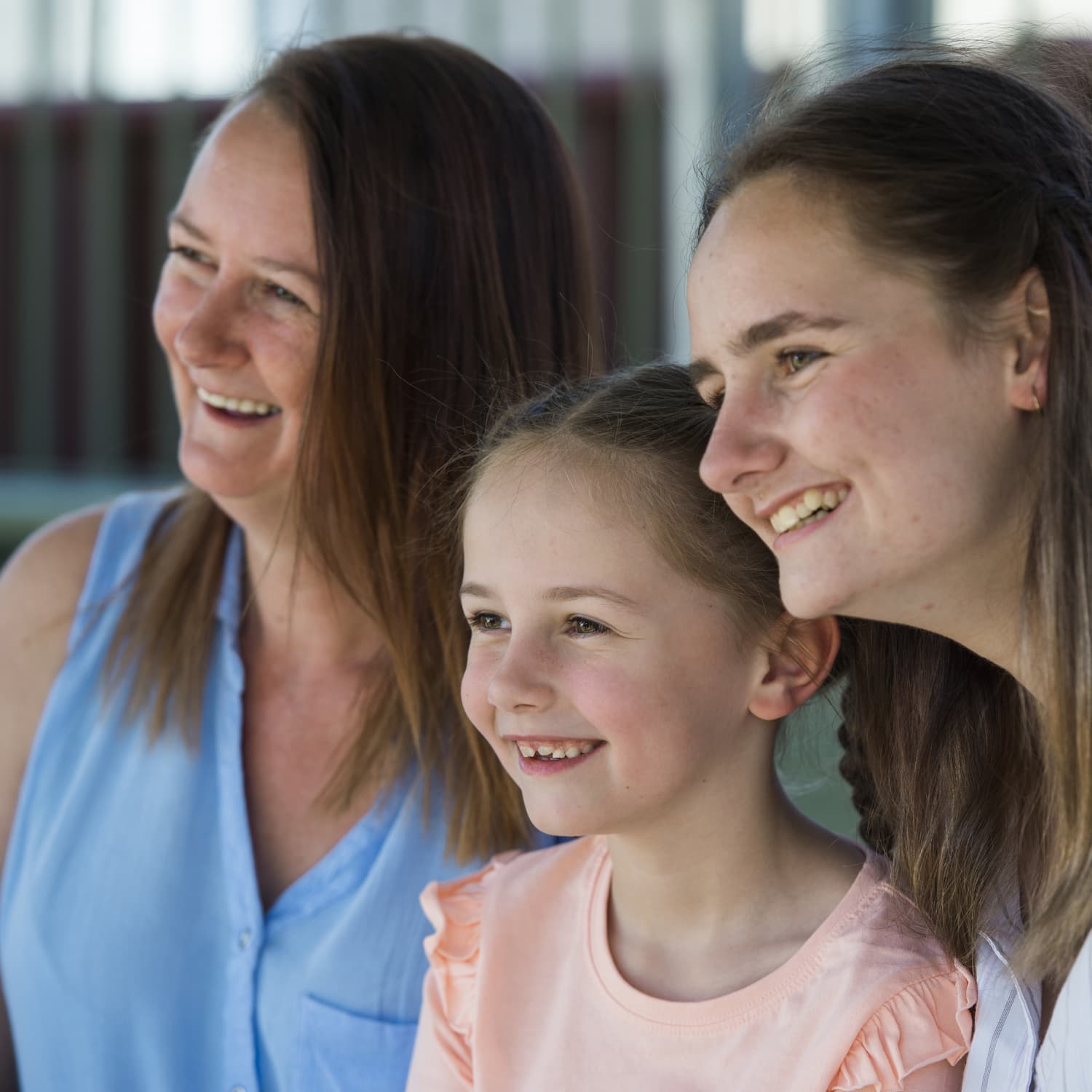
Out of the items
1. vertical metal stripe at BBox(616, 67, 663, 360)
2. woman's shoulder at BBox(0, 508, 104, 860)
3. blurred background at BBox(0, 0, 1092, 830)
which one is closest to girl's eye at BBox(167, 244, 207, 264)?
woman's shoulder at BBox(0, 508, 104, 860)

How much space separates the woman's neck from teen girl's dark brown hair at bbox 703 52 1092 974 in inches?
4.0

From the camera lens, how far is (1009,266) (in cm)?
98

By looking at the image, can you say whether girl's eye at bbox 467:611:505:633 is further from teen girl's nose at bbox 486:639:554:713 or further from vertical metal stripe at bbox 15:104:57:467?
vertical metal stripe at bbox 15:104:57:467

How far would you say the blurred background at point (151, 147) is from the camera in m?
3.68

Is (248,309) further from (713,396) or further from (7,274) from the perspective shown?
(7,274)

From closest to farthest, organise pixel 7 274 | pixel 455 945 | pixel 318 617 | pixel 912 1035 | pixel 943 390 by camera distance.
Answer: pixel 943 390
pixel 912 1035
pixel 455 945
pixel 318 617
pixel 7 274

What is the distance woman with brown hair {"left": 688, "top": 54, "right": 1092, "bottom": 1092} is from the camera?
0.97 meters

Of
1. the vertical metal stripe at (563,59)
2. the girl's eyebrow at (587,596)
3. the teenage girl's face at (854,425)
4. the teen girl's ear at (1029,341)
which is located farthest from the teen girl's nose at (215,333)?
the vertical metal stripe at (563,59)

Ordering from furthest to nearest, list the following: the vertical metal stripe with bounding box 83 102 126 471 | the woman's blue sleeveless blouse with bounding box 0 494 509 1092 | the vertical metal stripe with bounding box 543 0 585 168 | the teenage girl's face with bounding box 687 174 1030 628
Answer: the vertical metal stripe with bounding box 83 102 126 471, the vertical metal stripe with bounding box 543 0 585 168, the woman's blue sleeveless blouse with bounding box 0 494 509 1092, the teenage girl's face with bounding box 687 174 1030 628

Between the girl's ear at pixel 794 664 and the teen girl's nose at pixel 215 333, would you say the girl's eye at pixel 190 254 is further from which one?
the girl's ear at pixel 794 664

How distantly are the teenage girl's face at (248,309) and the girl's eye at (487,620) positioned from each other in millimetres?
333

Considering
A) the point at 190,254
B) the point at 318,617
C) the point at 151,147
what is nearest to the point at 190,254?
the point at 190,254

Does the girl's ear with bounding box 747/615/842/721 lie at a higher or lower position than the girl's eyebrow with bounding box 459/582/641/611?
lower

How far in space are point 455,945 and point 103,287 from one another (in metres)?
3.03
